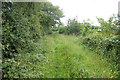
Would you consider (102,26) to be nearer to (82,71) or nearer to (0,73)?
(82,71)

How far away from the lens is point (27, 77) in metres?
2.89

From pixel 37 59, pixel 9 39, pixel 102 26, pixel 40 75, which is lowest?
pixel 40 75

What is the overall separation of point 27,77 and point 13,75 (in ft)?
1.66

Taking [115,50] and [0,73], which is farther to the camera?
[115,50]

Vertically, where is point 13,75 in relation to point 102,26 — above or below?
below

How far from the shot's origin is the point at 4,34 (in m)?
2.62

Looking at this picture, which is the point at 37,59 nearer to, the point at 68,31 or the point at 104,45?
the point at 104,45

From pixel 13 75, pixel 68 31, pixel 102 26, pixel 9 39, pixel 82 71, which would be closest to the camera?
pixel 13 75

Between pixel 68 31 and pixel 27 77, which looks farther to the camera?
pixel 68 31

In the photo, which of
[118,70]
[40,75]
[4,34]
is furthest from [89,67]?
[4,34]

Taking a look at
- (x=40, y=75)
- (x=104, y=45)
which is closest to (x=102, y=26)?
(x=104, y=45)

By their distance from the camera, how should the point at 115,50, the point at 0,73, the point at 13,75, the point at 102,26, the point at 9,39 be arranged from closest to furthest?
1. the point at 0,73
2. the point at 13,75
3. the point at 9,39
4. the point at 115,50
5. the point at 102,26

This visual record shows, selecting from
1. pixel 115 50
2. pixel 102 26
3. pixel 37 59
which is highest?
pixel 102 26

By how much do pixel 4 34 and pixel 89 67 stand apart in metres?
3.62
